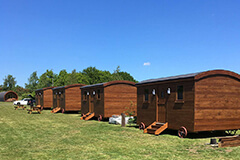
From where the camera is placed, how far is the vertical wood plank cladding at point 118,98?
21672 mm

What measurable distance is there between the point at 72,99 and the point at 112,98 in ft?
33.6

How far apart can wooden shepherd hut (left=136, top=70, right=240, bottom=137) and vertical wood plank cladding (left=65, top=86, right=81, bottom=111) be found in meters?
17.3

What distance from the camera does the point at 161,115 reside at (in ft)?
48.9

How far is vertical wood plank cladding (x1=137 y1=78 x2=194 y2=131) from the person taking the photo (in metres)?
12.7

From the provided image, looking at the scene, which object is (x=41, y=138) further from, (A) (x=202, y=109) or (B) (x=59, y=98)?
(B) (x=59, y=98)

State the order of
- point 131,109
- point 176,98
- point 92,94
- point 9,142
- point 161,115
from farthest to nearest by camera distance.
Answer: point 92,94, point 131,109, point 161,115, point 176,98, point 9,142

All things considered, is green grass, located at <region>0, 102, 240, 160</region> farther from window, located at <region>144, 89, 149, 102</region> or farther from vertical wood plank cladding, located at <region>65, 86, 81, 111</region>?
vertical wood plank cladding, located at <region>65, 86, 81, 111</region>

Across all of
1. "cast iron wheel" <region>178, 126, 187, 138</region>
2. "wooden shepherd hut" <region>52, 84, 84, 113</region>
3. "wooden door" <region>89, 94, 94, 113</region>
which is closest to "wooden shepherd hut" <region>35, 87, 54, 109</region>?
"wooden shepherd hut" <region>52, 84, 84, 113</region>

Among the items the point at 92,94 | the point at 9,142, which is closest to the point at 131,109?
the point at 92,94

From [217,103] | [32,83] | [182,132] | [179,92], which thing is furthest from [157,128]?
[32,83]

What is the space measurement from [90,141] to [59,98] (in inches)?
858

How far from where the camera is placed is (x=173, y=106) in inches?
548

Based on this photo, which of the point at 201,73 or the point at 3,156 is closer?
the point at 3,156

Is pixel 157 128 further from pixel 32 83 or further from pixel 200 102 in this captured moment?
pixel 32 83
